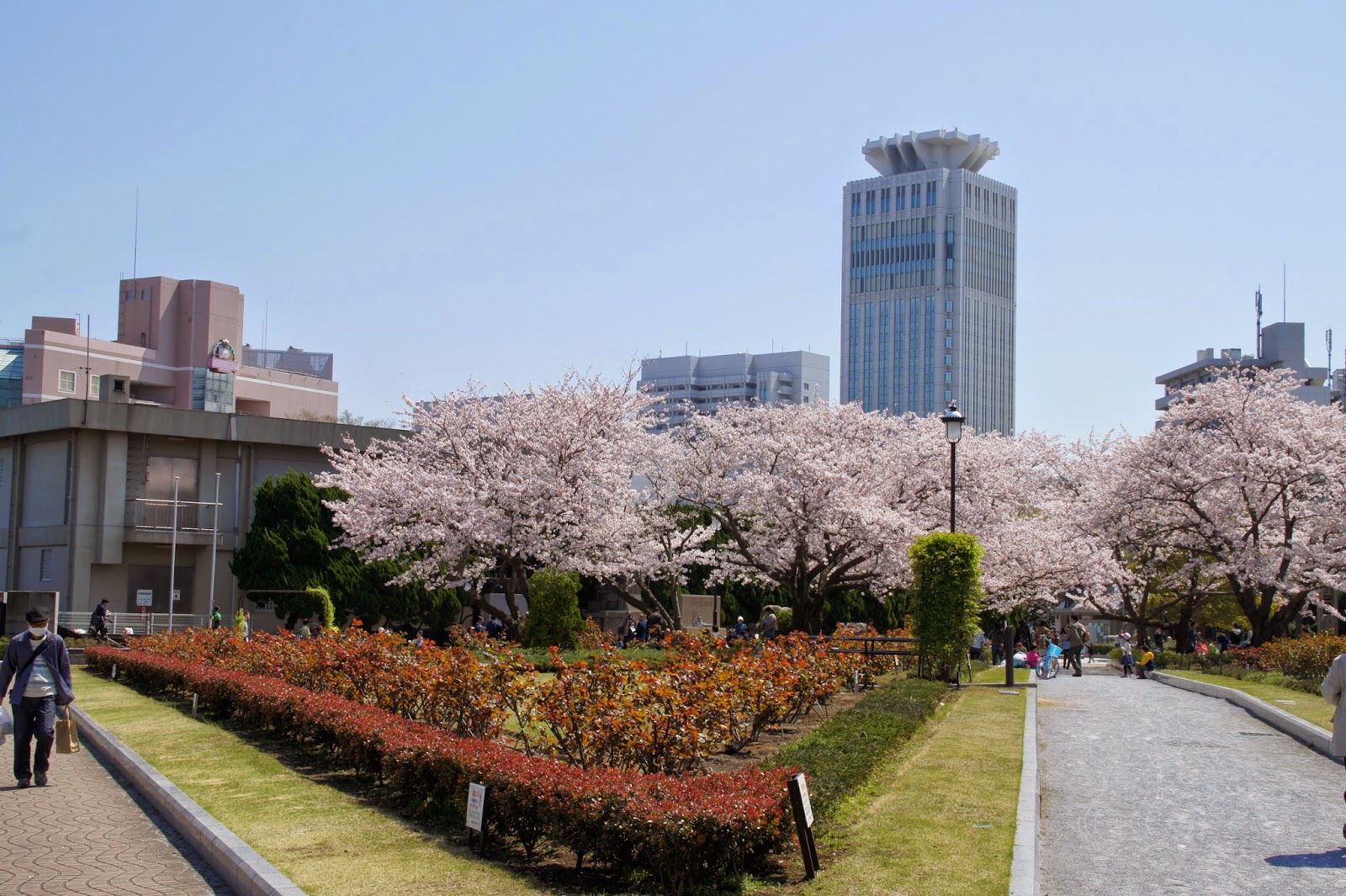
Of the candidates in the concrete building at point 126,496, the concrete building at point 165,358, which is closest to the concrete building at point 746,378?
the concrete building at point 165,358

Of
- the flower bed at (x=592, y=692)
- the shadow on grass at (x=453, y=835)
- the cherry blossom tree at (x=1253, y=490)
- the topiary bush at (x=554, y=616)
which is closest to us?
the shadow on grass at (x=453, y=835)

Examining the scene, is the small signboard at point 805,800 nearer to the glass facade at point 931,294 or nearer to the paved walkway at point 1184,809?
Answer: the paved walkway at point 1184,809

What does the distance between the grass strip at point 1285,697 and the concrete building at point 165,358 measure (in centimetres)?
6908

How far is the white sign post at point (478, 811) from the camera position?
8.86m

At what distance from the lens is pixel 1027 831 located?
9398 mm

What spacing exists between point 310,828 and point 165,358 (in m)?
87.3

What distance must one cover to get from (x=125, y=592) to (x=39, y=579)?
3256mm

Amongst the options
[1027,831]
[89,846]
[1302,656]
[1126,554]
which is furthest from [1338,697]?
[1126,554]

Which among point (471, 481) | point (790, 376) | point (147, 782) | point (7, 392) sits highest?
point (790, 376)

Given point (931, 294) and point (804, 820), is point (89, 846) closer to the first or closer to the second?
point (804, 820)

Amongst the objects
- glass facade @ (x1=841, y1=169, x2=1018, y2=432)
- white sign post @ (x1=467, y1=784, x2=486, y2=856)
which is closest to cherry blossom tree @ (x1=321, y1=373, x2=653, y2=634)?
white sign post @ (x1=467, y1=784, x2=486, y2=856)

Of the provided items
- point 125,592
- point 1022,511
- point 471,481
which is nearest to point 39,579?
point 125,592

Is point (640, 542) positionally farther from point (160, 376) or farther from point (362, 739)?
point (160, 376)

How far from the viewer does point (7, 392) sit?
90.2 meters
